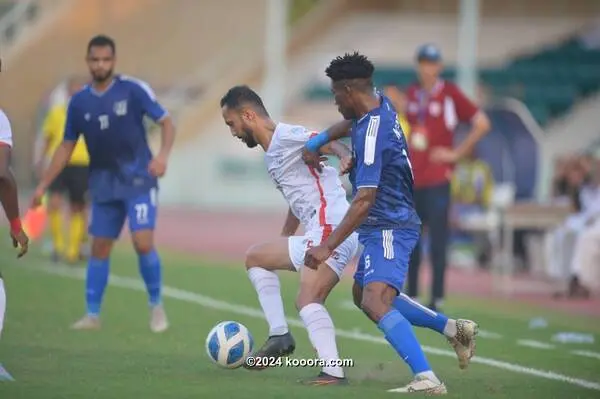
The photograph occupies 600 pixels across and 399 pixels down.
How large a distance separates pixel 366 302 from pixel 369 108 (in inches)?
47.7

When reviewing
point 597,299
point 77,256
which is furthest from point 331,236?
point 77,256

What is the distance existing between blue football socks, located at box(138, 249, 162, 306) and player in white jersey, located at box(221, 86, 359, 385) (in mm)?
2884

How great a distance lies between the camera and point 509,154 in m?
22.3

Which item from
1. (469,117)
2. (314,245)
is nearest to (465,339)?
(314,245)

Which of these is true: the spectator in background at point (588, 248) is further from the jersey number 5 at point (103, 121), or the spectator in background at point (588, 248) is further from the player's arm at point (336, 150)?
the player's arm at point (336, 150)

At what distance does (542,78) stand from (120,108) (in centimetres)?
2393

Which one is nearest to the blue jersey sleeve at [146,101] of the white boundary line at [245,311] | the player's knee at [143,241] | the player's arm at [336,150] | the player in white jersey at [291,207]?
the player's knee at [143,241]

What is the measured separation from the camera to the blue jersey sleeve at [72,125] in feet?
42.4

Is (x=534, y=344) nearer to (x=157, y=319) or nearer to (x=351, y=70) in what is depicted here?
(x=157, y=319)

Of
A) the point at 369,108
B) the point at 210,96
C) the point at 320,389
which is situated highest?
the point at 210,96

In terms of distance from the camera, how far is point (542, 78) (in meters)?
35.7

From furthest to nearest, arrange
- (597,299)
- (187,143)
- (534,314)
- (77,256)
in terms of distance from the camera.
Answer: (187,143)
(77,256)
(597,299)
(534,314)

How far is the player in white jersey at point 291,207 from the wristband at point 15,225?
5.05ft

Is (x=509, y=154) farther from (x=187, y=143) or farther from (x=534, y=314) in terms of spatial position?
(x=187, y=143)
